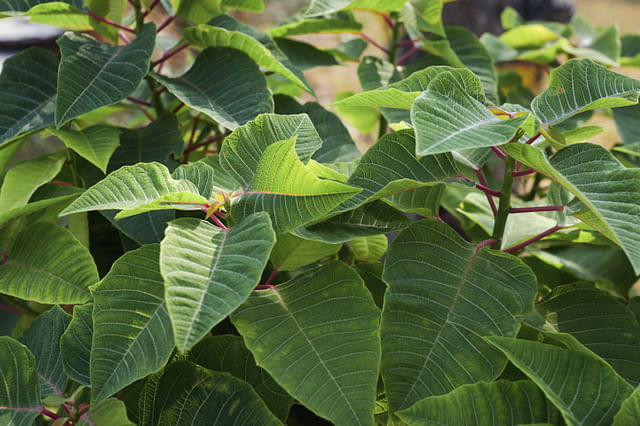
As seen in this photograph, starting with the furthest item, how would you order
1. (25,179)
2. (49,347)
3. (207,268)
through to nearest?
(25,179)
(49,347)
(207,268)

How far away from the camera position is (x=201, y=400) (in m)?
0.64

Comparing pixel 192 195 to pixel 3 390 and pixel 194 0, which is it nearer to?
pixel 3 390

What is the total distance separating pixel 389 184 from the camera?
2.13 feet

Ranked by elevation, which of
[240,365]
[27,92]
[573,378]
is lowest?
[240,365]

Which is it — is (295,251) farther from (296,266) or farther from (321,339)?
(321,339)

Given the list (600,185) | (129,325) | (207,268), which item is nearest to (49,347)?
(129,325)

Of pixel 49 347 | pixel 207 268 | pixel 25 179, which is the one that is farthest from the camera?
pixel 25 179

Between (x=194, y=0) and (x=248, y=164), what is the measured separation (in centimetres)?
51

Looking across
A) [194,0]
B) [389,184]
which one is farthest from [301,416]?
[194,0]

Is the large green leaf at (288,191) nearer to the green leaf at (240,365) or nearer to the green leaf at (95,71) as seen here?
the green leaf at (240,365)

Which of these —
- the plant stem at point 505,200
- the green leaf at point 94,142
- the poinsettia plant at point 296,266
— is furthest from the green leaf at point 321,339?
the green leaf at point 94,142

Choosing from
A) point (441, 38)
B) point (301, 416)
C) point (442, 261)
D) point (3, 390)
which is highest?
point (441, 38)

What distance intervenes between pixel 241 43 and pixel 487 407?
0.70m

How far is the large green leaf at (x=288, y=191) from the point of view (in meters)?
0.60
